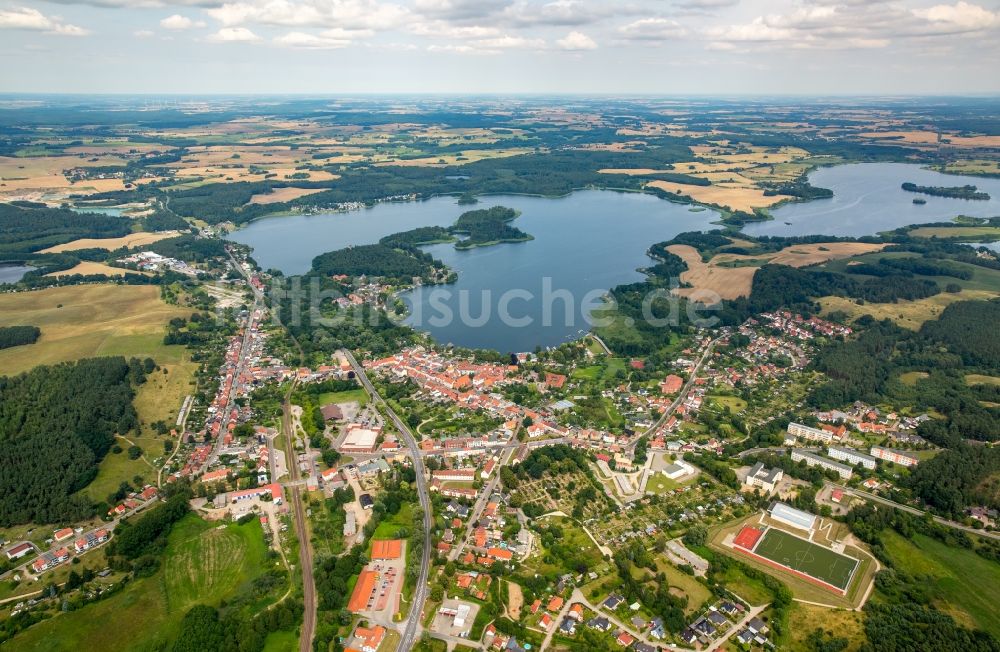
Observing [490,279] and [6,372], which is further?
[490,279]

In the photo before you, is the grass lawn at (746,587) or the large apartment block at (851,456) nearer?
the grass lawn at (746,587)

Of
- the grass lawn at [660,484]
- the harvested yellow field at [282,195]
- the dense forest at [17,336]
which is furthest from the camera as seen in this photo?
the harvested yellow field at [282,195]

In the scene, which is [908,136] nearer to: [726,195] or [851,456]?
[726,195]

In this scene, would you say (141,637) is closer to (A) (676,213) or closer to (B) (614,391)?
(B) (614,391)

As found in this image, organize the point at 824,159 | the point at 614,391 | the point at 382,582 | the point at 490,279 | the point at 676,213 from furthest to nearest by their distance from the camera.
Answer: the point at 824,159
the point at 676,213
the point at 490,279
the point at 614,391
the point at 382,582

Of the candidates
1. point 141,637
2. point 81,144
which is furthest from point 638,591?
point 81,144

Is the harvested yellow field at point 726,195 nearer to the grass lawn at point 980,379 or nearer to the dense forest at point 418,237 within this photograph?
the dense forest at point 418,237

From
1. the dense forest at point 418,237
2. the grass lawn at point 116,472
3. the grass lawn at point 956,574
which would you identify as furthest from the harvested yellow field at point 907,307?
the grass lawn at point 116,472
